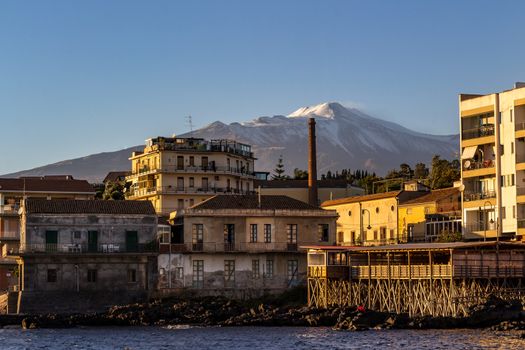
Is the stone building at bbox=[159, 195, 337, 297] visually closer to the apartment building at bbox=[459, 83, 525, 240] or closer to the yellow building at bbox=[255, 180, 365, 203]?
the apartment building at bbox=[459, 83, 525, 240]

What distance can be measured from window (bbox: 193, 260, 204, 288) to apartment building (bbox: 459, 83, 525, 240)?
19.9 metres

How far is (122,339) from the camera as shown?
68375 mm

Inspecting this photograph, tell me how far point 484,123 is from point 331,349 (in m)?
34.1

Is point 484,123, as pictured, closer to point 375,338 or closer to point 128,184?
point 375,338

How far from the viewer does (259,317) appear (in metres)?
77.8

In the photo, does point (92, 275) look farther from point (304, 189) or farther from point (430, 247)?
point (304, 189)

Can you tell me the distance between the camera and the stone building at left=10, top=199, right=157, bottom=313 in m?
85.1

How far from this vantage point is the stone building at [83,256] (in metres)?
85.1

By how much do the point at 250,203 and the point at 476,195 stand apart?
56.1 ft

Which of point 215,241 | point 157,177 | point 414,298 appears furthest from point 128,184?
point 414,298

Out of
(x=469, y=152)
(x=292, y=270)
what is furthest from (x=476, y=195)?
(x=292, y=270)

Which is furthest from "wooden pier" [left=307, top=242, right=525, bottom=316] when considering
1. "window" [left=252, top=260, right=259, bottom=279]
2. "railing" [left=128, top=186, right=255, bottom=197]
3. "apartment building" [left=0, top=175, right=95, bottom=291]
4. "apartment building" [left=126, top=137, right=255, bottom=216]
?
"apartment building" [left=126, top=137, right=255, bottom=216]

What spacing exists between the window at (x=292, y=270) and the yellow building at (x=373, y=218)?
1448cm

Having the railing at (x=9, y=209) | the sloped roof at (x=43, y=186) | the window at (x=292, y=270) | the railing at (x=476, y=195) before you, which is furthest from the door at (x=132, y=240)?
the sloped roof at (x=43, y=186)
